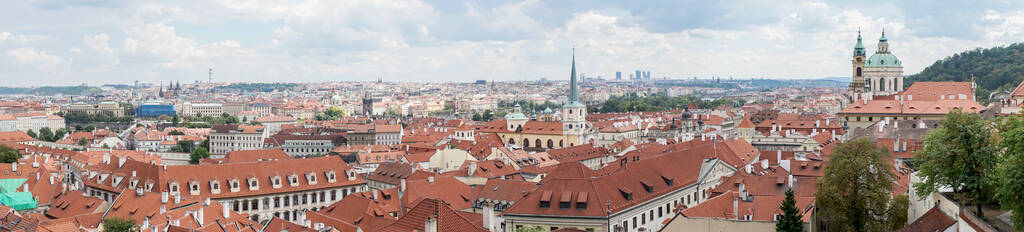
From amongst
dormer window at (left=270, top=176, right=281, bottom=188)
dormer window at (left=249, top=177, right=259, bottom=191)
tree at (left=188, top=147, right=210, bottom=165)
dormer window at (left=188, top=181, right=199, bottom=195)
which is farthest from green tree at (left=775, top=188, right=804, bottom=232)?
tree at (left=188, top=147, right=210, bottom=165)

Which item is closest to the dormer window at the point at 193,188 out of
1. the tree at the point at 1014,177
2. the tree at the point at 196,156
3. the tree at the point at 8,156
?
the tree at the point at 8,156

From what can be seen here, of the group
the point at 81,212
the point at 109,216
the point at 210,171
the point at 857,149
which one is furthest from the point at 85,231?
the point at 857,149

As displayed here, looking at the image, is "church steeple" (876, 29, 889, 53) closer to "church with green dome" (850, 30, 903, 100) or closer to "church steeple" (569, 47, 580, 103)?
"church with green dome" (850, 30, 903, 100)

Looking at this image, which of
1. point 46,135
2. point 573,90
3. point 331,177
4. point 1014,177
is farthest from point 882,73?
point 46,135

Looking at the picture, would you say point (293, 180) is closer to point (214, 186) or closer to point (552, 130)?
point (214, 186)

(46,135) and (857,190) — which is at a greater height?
(857,190)

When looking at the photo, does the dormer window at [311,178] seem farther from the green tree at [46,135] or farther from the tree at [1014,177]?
the green tree at [46,135]

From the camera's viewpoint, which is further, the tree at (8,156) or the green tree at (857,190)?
the tree at (8,156)

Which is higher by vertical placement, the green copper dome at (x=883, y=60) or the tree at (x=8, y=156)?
the green copper dome at (x=883, y=60)
